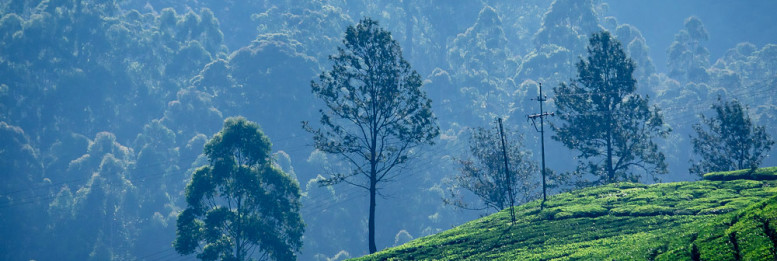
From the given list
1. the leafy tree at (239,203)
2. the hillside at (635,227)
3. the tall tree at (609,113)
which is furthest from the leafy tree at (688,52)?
the leafy tree at (239,203)

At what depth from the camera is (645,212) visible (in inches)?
1427

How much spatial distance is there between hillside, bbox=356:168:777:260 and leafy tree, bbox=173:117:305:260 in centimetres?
1444

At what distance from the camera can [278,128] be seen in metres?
139

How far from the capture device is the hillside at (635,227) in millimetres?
21453

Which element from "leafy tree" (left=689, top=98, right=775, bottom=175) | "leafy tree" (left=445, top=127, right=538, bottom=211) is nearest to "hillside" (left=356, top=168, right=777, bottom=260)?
"leafy tree" (left=445, top=127, right=538, bottom=211)

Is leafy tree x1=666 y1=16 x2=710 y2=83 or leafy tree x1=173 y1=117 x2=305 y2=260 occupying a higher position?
leafy tree x1=666 y1=16 x2=710 y2=83

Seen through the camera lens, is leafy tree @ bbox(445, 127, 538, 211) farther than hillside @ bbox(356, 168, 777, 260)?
Yes

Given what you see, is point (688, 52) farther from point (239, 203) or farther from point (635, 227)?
point (635, 227)

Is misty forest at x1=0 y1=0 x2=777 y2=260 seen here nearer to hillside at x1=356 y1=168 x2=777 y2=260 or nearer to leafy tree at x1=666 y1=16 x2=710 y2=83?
leafy tree at x1=666 y1=16 x2=710 y2=83

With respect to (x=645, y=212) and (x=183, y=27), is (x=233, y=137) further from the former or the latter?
(x=183, y=27)

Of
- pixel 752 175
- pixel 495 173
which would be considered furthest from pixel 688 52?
pixel 752 175

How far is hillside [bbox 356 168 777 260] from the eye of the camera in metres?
21.5

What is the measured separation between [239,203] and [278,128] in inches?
Result: 3559

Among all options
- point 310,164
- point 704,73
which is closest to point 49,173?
point 310,164
